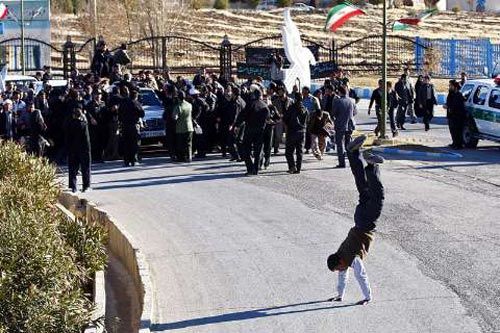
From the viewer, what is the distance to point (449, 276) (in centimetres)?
1334

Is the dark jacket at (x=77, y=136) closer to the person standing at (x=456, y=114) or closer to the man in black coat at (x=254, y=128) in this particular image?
the man in black coat at (x=254, y=128)

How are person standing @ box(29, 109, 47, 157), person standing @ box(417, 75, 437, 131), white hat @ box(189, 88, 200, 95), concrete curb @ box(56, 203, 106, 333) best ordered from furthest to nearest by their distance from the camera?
1. person standing @ box(417, 75, 437, 131)
2. white hat @ box(189, 88, 200, 95)
3. person standing @ box(29, 109, 47, 157)
4. concrete curb @ box(56, 203, 106, 333)

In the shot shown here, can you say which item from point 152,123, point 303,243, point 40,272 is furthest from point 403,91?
point 40,272

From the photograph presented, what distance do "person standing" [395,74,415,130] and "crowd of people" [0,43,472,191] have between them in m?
3.32

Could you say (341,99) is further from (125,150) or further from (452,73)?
(452,73)

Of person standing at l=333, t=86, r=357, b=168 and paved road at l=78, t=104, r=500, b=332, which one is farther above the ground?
person standing at l=333, t=86, r=357, b=168

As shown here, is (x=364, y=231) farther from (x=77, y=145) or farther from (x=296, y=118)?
(x=296, y=118)

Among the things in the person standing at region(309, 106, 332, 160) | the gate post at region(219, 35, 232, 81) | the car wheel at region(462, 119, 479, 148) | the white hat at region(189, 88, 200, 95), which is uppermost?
the gate post at region(219, 35, 232, 81)

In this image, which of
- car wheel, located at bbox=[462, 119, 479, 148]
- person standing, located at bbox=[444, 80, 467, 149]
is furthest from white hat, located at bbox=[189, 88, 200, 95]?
car wheel, located at bbox=[462, 119, 479, 148]

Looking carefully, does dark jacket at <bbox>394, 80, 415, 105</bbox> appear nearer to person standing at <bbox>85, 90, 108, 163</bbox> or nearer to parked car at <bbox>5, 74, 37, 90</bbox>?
person standing at <bbox>85, 90, 108, 163</bbox>

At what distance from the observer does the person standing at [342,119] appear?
73.2 feet

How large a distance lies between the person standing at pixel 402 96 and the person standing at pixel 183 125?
7.44 m

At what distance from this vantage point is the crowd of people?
2208 centimetres

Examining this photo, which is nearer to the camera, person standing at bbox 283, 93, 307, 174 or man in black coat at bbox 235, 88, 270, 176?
man in black coat at bbox 235, 88, 270, 176
